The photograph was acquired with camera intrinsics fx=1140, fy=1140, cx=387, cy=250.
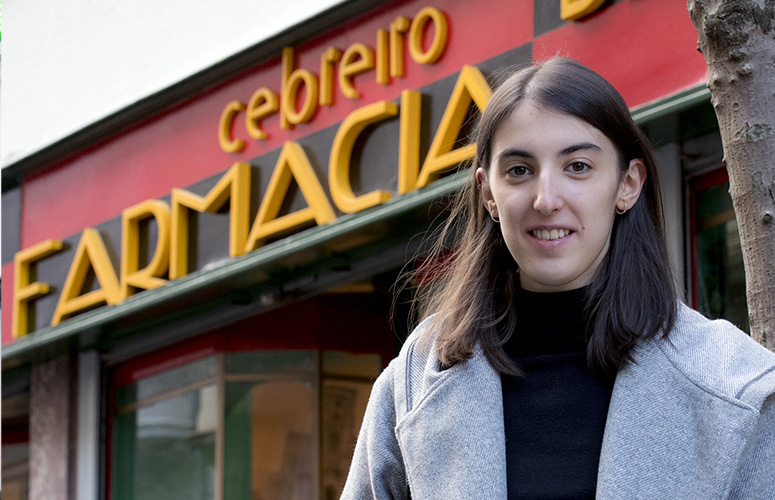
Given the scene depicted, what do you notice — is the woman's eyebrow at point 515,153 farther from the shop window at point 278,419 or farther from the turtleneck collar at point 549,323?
the shop window at point 278,419

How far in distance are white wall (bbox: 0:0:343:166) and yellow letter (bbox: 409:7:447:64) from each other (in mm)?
971

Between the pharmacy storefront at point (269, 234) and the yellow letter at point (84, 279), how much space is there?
0.02 metres

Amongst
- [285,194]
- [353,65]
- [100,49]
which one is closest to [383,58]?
[353,65]

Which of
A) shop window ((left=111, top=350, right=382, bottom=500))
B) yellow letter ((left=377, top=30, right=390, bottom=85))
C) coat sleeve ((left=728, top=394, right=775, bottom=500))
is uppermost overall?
yellow letter ((left=377, top=30, right=390, bottom=85))

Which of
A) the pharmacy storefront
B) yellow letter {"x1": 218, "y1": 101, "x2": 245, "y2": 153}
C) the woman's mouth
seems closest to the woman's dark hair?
the woman's mouth

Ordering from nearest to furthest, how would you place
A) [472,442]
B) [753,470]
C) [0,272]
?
[753,470]
[472,442]
[0,272]

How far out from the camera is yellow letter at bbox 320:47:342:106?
23.1 feet

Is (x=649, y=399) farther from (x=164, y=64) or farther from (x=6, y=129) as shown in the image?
(x=6, y=129)

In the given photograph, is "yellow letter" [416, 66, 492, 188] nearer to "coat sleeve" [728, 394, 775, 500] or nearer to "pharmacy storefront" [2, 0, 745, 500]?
"pharmacy storefront" [2, 0, 745, 500]

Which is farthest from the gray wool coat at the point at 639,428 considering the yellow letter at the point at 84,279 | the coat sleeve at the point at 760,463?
the yellow letter at the point at 84,279

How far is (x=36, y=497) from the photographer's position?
9.20m

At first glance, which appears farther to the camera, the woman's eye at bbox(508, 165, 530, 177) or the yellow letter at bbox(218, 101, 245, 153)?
the yellow letter at bbox(218, 101, 245, 153)

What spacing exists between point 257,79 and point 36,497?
4.02 metres

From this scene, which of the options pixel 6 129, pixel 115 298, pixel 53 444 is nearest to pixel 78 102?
pixel 6 129
